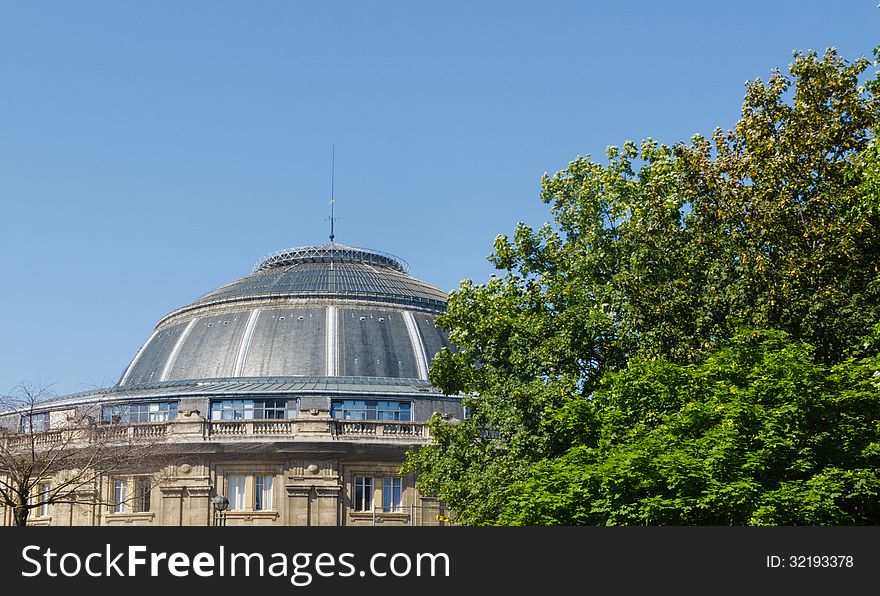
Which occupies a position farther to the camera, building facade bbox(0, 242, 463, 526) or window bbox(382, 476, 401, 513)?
window bbox(382, 476, 401, 513)

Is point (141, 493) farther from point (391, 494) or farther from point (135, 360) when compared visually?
point (135, 360)

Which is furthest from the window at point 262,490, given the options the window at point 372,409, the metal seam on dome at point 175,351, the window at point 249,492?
the metal seam on dome at point 175,351

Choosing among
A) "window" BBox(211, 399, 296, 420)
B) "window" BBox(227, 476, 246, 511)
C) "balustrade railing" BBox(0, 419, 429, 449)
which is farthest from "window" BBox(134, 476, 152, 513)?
"window" BBox(211, 399, 296, 420)

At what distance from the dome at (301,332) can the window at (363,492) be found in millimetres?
12582

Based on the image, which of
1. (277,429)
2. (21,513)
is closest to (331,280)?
(277,429)

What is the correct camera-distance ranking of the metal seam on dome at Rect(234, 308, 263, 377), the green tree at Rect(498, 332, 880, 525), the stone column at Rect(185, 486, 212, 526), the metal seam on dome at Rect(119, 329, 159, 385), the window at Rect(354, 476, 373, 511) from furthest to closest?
the metal seam on dome at Rect(119, 329, 159, 385) < the metal seam on dome at Rect(234, 308, 263, 377) < the window at Rect(354, 476, 373, 511) < the stone column at Rect(185, 486, 212, 526) < the green tree at Rect(498, 332, 880, 525)

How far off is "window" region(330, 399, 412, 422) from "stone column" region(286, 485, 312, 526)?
10720 millimetres

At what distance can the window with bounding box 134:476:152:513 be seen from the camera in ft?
229

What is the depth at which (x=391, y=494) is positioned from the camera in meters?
70.6

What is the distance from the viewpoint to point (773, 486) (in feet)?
122

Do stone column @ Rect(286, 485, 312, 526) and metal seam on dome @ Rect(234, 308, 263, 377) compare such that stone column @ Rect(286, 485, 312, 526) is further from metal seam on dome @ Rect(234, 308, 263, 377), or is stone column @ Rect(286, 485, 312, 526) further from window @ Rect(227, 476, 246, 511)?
metal seam on dome @ Rect(234, 308, 263, 377)

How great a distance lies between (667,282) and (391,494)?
1229 inches
